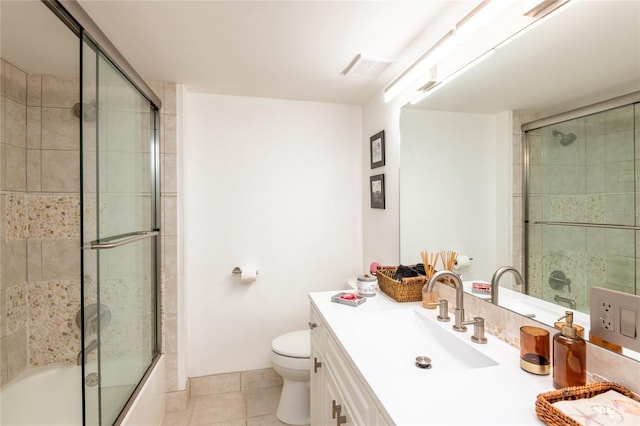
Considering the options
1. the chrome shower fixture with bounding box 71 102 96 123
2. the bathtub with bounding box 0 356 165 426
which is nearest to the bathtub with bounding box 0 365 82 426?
the bathtub with bounding box 0 356 165 426

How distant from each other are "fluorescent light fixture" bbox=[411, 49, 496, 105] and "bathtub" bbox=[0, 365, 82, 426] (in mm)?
2265

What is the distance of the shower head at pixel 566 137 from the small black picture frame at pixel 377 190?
46.9 inches

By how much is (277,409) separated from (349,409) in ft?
4.25

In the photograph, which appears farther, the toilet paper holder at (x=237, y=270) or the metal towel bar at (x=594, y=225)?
the toilet paper holder at (x=237, y=270)

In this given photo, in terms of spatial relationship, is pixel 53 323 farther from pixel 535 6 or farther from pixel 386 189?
pixel 535 6

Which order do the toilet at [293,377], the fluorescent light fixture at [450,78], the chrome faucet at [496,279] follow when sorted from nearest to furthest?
the chrome faucet at [496,279]
the fluorescent light fixture at [450,78]
the toilet at [293,377]

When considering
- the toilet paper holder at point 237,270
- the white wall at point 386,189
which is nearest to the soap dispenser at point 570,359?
the white wall at point 386,189

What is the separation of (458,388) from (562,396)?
22cm

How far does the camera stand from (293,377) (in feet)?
6.42

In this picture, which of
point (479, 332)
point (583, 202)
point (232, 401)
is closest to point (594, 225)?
point (583, 202)

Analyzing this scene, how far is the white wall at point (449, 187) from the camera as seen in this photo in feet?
4.38

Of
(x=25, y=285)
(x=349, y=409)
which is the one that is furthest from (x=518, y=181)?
(x=25, y=285)

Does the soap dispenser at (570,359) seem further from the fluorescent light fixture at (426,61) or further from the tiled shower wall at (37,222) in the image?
the tiled shower wall at (37,222)

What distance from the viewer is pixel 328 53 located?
1.72m
